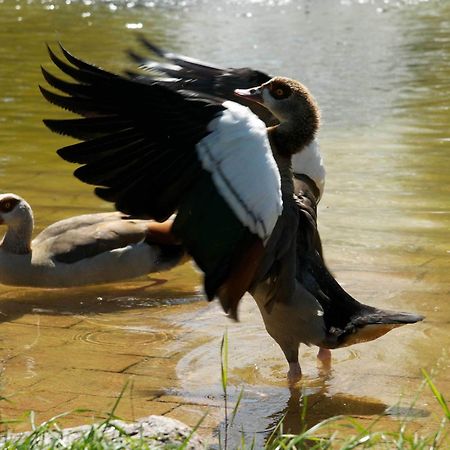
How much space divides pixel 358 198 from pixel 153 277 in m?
2.19

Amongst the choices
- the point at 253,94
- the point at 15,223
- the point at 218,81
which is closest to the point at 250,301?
the point at 218,81

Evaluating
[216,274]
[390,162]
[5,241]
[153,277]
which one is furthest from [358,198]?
[216,274]

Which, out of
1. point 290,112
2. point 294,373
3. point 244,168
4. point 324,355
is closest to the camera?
point 244,168

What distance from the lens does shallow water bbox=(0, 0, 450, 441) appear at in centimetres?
562

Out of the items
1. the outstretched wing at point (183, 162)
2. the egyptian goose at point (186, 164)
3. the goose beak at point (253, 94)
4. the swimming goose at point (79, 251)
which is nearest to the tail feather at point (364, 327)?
the egyptian goose at point (186, 164)

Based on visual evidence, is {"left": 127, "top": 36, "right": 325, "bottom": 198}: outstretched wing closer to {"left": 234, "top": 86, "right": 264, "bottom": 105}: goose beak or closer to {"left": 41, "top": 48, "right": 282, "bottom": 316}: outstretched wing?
{"left": 234, "top": 86, "right": 264, "bottom": 105}: goose beak

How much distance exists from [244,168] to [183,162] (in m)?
0.29

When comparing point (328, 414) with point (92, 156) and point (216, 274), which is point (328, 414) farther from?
point (92, 156)

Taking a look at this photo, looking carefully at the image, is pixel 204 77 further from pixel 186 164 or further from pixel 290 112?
pixel 186 164

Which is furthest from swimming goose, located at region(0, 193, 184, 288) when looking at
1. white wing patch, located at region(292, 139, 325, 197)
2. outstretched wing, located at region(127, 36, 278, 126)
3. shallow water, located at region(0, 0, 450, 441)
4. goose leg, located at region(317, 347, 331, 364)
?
goose leg, located at region(317, 347, 331, 364)

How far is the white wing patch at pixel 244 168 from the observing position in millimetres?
4895

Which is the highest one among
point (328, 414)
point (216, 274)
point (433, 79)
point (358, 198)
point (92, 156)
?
A: point (92, 156)

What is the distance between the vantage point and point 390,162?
34.7ft

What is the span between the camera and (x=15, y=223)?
795cm
